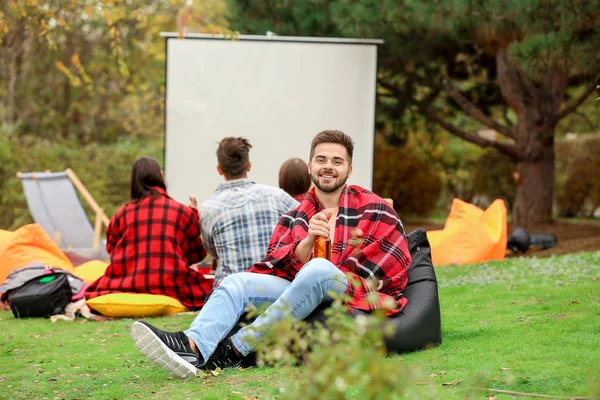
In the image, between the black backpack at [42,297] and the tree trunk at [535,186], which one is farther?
the tree trunk at [535,186]

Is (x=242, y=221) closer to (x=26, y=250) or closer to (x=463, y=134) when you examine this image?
(x=26, y=250)

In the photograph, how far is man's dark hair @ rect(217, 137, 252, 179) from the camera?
5047 millimetres

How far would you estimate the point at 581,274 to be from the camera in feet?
19.1

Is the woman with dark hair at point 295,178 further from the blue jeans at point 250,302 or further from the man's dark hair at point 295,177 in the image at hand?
the blue jeans at point 250,302

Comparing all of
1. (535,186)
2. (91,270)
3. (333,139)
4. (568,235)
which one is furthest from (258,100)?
(333,139)

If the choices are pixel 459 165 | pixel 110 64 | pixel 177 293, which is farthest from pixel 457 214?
pixel 110 64

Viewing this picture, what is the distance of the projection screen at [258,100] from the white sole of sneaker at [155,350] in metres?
5.47

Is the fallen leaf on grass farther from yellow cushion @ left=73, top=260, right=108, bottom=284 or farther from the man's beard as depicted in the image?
yellow cushion @ left=73, top=260, right=108, bottom=284

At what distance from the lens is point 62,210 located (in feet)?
25.9

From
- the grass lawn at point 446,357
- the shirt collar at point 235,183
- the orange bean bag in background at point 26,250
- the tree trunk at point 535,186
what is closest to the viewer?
the grass lawn at point 446,357

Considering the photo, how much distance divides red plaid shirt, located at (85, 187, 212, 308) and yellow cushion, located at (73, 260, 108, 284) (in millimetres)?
1175

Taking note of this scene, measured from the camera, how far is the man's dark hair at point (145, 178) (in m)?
5.29

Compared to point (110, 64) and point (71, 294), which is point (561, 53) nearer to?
point (71, 294)

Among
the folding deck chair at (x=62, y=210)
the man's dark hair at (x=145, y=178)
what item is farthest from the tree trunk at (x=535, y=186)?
the man's dark hair at (x=145, y=178)
